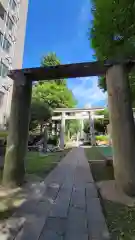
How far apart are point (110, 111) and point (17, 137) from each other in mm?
2436

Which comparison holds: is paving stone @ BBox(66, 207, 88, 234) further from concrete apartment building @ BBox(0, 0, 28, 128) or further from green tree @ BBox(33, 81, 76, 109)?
green tree @ BBox(33, 81, 76, 109)

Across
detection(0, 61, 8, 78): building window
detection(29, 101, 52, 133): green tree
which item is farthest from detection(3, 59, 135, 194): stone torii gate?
detection(0, 61, 8, 78): building window

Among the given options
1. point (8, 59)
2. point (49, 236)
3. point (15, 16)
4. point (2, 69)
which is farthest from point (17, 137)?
point (15, 16)

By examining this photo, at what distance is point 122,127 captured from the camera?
13.1ft

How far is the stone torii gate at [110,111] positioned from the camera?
12.8 ft

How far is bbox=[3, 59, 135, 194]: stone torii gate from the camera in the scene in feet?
12.8

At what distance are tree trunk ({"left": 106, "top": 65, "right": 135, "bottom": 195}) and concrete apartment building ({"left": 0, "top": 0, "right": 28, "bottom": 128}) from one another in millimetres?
13452

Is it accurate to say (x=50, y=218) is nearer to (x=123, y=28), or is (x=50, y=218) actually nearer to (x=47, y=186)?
(x=47, y=186)

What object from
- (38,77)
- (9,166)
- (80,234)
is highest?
(38,77)

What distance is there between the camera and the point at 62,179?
17.5 feet

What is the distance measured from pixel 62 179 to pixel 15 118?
231 centimetres

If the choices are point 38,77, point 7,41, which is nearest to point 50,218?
point 38,77

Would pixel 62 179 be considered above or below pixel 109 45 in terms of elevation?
below

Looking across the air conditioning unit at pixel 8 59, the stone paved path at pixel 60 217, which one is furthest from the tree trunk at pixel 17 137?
the air conditioning unit at pixel 8 59
